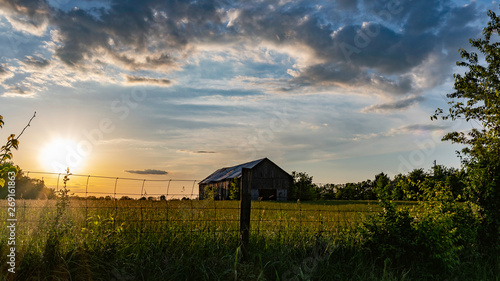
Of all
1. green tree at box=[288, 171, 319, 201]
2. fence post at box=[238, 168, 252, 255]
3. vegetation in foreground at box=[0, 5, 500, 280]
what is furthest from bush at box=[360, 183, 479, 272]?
green tree at box=[288, 171, 319, 201]

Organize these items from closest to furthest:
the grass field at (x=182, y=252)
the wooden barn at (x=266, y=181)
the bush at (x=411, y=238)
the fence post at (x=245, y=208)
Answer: the grass field at (x=182, y=252), the fence post at (x=245, y=208), the bush at (x=411, y=238), the wooden barn at (x=266, y=181)

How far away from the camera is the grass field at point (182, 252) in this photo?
5711 mm

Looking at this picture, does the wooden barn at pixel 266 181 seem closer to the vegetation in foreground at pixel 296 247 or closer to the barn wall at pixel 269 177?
the barn wall at pixel 269 177

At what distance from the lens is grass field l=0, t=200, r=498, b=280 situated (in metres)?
5.71

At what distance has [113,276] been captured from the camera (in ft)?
18.8

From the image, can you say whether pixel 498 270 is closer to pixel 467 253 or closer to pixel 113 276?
pixel 467 253

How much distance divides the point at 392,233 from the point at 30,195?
32.3 metres

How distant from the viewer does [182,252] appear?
625cm

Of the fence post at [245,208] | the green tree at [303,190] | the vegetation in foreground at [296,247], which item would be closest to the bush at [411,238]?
the vegetation in foreground at [296,247]

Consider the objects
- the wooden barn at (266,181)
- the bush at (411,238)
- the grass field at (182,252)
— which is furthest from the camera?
the wooden barn at (266,181)

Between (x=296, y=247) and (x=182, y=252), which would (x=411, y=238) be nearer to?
(x=296, y=247)

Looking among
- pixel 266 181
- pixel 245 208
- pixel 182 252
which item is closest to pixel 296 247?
pixel 245 208

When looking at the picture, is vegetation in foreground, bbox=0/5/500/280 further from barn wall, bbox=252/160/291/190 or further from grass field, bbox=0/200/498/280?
barn wall, bbox=252/160/291/190

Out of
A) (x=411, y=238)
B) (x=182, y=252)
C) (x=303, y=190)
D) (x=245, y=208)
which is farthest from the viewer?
(x=303, y=190)
